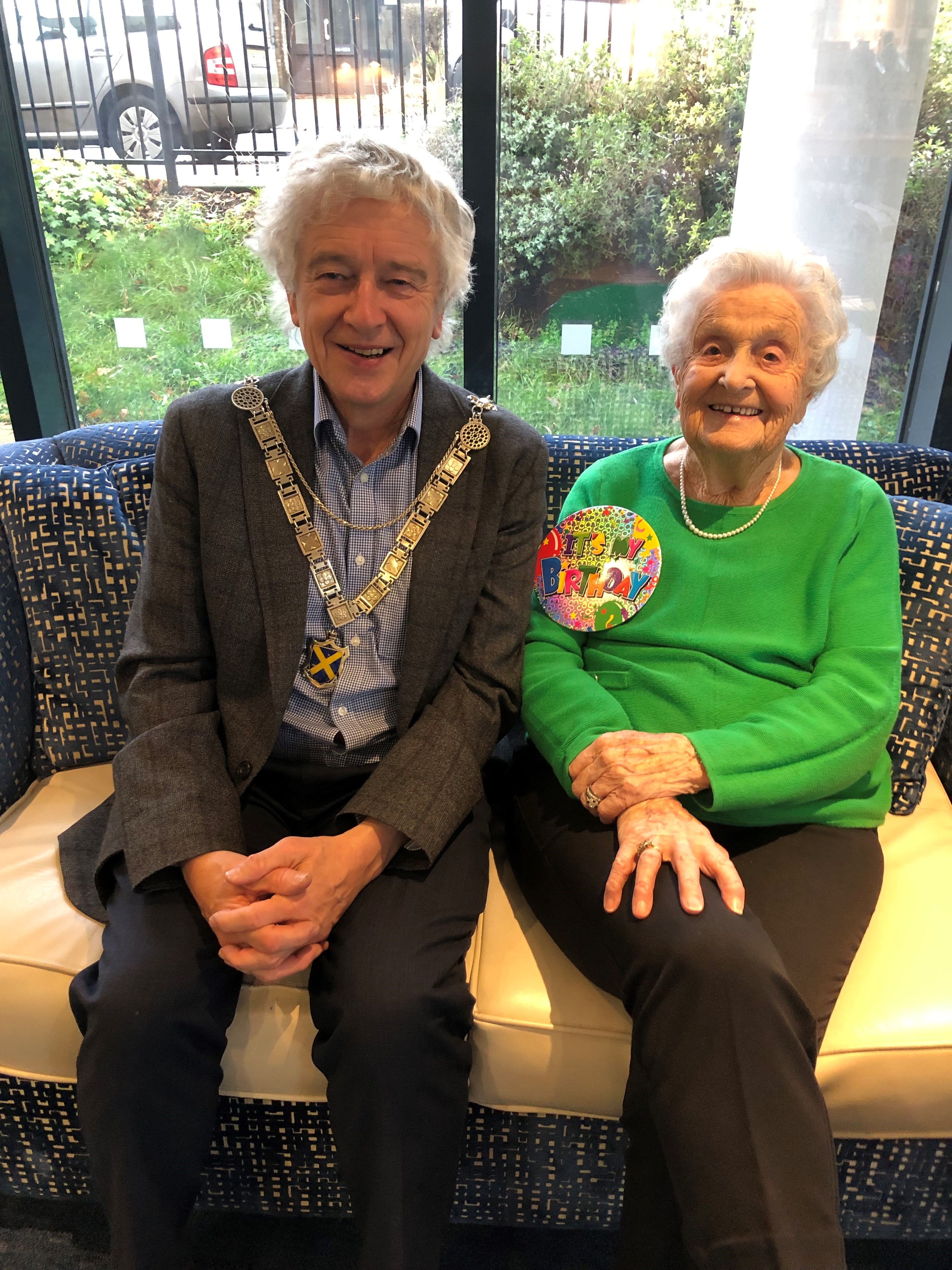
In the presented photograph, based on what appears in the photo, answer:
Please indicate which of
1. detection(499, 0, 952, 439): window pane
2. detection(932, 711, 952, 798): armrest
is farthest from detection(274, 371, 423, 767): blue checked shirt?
detection(499, 0, 952, 439): window pane

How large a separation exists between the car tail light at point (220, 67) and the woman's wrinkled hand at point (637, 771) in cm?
192

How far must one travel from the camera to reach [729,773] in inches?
43.6

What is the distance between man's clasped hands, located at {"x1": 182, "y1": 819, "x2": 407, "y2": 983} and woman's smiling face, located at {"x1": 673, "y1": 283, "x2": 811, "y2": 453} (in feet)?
2.67

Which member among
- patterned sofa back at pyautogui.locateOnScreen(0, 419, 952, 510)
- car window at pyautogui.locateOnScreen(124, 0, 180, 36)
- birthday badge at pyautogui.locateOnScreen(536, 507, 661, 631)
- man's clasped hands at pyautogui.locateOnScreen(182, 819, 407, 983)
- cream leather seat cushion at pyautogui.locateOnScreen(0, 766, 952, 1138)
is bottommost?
cream leather seat cushion at pyautogui.locateOnScreen(0, 766, 952, 1138)

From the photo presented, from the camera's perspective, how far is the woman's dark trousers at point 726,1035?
0.85 metres

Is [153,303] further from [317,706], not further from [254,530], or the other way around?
[317,706]

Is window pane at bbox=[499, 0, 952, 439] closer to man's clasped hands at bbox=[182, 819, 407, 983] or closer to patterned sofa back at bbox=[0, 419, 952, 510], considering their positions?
patterned sofa back at bbox=[0, 419, 952, 510]

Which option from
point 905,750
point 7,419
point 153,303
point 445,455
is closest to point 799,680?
point 905,750

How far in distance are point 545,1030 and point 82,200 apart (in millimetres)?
2283

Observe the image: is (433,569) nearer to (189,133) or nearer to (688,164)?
(688,164)

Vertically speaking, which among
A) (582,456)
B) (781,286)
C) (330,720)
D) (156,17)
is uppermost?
(156,17)

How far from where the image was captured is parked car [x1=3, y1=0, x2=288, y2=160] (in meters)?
1.98

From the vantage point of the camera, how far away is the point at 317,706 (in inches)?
48.9

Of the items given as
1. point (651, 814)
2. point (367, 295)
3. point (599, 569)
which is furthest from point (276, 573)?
point (651, 814)
